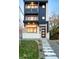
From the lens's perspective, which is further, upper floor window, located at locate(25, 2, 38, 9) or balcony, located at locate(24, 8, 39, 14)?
upper floor window, located at locate(25, 2, 38, 9)

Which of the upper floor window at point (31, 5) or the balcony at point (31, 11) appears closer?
the balcony at point (31, 11)

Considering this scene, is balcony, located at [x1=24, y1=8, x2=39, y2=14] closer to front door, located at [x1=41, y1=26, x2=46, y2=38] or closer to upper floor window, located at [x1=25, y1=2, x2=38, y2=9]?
upper floor window, located at [x1=25, y1=2, x2=38, y2=9]

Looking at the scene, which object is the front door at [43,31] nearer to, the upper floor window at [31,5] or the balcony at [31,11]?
the balcony at [31,11]

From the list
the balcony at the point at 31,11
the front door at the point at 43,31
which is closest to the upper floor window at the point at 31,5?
the balcony at the point at 31,11

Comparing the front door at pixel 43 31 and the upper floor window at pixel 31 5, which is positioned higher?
the upper floor window at pixel 31 5

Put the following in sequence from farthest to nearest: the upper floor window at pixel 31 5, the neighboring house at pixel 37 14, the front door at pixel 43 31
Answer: the upper floor window at pixel 31 5 → the neighboring house at pixel 37 14 → the front door at pixel 43 31

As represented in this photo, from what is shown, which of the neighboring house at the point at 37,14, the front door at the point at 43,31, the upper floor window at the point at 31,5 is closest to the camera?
the front door at the point at 43,31

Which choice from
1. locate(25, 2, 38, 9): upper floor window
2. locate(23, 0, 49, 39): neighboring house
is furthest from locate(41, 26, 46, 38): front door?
locate(25, 2, 38, 9): upper floor window
